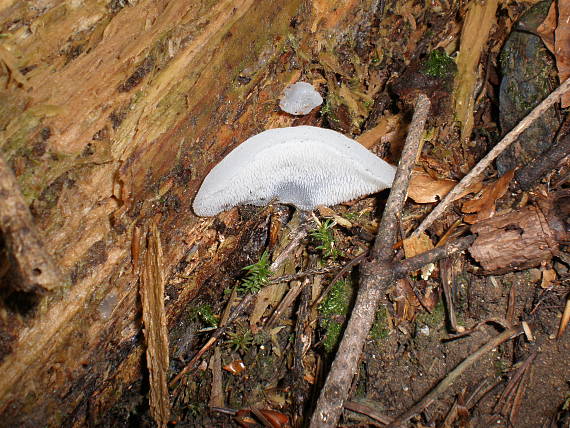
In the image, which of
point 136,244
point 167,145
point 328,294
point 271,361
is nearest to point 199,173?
point 167,145

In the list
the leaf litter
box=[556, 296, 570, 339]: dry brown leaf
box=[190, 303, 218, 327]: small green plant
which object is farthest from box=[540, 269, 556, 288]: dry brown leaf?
box=[190, 303, 218, 327]: small green plant

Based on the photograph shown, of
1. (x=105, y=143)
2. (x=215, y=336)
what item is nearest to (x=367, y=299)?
(x=215, y=336)

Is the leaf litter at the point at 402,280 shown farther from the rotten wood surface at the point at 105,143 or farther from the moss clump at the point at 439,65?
the rotten wood surface at the point at 105,143

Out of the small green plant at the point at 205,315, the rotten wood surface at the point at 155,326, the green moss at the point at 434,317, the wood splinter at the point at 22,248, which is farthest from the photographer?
the small green plant at the point at 205,315

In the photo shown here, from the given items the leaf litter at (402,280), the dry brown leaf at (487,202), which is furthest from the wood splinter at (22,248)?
the dry brown leaf at (487,202)

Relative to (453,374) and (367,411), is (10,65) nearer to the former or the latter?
(367,411)
